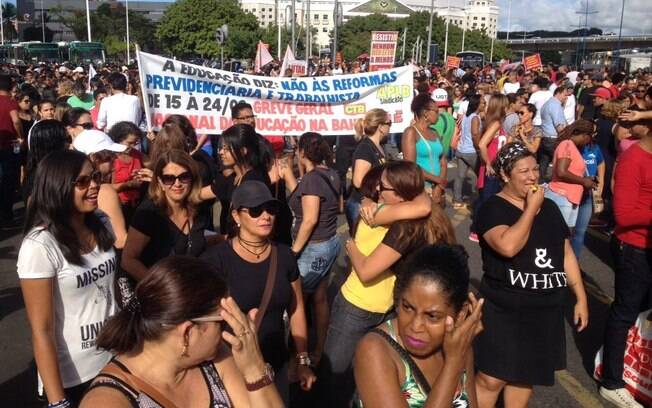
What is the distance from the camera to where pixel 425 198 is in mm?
3311

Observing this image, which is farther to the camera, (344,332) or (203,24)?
(203,24)

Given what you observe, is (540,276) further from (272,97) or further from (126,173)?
(272,97)

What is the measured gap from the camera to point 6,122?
8195mm

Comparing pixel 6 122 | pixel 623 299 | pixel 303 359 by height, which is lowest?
pixel 303 359

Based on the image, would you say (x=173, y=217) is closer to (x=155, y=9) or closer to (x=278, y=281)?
(x=278, y=281)

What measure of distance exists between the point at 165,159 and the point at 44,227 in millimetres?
1160

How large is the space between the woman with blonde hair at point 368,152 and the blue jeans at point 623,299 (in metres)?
2.03

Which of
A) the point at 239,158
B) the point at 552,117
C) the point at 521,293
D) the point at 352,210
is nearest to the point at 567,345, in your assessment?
the point at 521,293

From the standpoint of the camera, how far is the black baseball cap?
122 inches

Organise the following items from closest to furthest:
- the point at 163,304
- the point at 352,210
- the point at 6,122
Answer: the point at 163,304
the point at 352,210
the point at 6,122

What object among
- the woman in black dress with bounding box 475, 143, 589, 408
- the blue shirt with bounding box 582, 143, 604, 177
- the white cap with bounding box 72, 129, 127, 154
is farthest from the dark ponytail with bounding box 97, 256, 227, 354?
the blue shirt with bounding box 582, 143, 604, 177

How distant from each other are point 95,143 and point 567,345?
4.02 meters

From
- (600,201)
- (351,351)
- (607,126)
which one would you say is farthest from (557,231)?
(600,201)

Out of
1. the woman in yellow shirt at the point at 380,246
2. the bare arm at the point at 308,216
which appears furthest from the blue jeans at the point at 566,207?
the woman in yellow shirt at the point at 380,246
